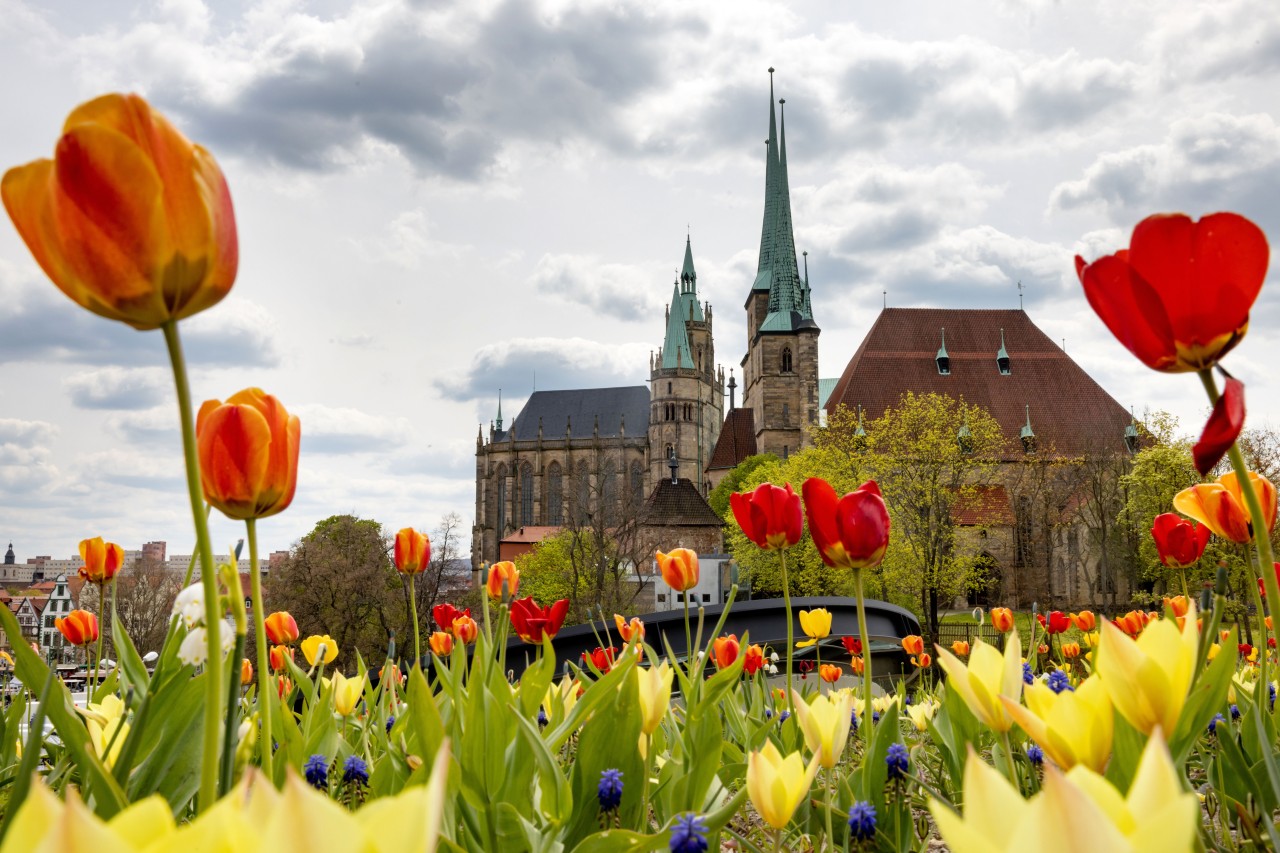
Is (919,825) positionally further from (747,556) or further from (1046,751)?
(747,556)

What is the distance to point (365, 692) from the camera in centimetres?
352

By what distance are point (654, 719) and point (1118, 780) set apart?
0.78 meters

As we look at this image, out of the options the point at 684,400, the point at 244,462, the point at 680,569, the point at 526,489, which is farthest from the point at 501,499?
the point at 244,462

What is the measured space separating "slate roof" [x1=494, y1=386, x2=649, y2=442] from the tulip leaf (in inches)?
2787

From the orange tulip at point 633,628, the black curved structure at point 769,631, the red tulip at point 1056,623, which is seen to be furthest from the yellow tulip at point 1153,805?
the black curved structure at point 769,631

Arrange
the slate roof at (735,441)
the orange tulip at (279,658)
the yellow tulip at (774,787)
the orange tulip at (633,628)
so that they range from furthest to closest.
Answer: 1. the slate roof at (735,441)
2. the orange tulip at (279,658)
3. the orange tulip at (633,628)
4. the yellow tulip at (774,787)

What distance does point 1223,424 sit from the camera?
1039mm

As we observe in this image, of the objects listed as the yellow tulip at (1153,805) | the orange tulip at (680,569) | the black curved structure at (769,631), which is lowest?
the black curved structure at (769,631)

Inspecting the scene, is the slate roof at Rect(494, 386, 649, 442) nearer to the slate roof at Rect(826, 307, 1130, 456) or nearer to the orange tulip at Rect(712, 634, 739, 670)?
the slate roof at Rect(826, 307, 1130, 456)

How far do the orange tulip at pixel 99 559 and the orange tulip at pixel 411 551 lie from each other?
3.82 ft

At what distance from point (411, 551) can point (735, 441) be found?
54.1 meters

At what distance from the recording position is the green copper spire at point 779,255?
2144 inches

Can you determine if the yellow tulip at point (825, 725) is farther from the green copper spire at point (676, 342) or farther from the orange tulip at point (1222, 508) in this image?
the green copper spire at point (676, 342)

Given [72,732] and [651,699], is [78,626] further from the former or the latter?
[651,699]
